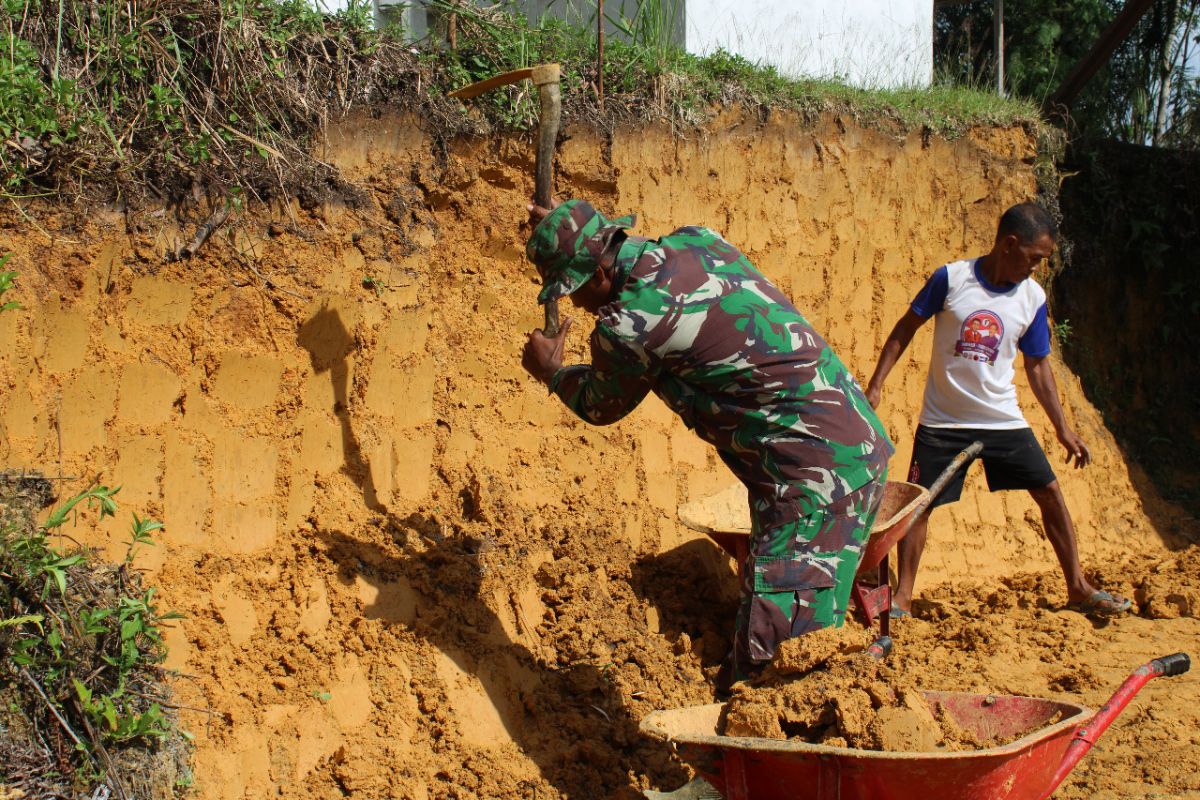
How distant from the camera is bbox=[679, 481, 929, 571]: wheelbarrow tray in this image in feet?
14.5

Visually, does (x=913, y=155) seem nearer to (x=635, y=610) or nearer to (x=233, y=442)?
(x=635, y=610)

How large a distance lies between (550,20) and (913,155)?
2.64 meters

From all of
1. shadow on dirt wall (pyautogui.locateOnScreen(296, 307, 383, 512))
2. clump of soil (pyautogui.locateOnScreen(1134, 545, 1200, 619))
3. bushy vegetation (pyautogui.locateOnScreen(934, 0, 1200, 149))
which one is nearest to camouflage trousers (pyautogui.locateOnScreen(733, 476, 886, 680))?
shadow on dirt wall (pyautogui.locateOnScreen(296, 307, 383, 512))

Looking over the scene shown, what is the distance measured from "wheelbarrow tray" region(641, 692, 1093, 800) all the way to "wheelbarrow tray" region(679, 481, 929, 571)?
1.01 meters

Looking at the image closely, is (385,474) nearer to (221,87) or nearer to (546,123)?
(546,123)

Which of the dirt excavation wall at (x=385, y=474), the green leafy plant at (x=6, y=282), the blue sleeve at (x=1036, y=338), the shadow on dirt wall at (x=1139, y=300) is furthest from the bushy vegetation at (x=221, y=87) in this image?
the shadow on dirt wall at (x=1139, y=300)

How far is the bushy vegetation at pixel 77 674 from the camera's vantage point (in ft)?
10.6

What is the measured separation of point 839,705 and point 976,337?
8.62ft

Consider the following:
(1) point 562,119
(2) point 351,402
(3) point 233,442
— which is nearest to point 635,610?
(2) point 351,402

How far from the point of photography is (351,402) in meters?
4.74

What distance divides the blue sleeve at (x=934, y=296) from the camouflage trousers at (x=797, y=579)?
1996 mm

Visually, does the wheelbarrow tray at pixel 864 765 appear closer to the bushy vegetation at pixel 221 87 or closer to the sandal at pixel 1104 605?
the sandal at pixel 1104 605

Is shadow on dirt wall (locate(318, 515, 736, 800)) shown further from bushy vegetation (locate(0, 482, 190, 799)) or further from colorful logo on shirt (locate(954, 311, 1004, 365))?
colorful logo on shirt (locate(954, 311, 1004, 365))

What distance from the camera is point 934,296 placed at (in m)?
5.29
